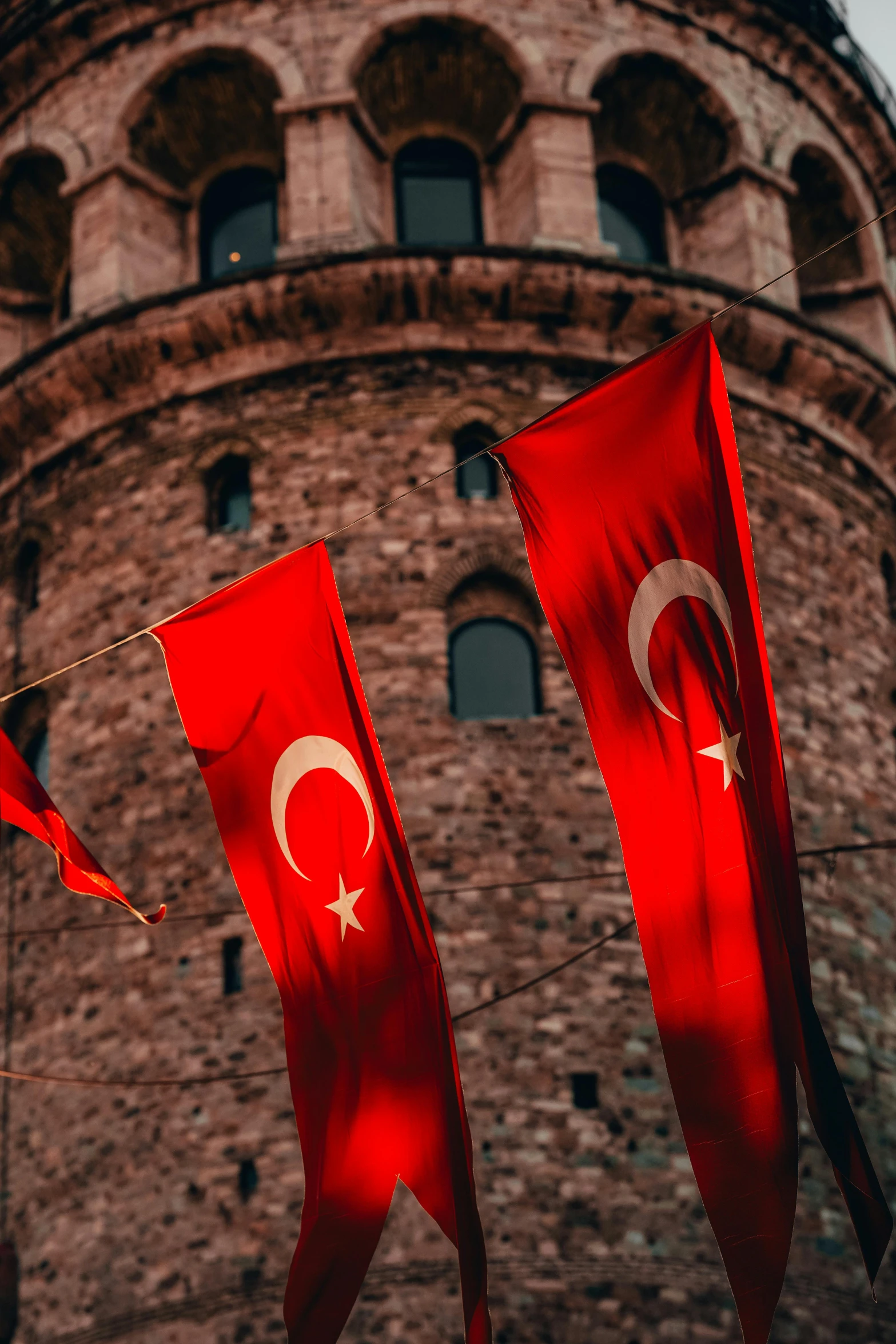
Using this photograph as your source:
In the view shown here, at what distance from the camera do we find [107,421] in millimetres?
20125

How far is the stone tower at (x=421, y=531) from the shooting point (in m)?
15.2

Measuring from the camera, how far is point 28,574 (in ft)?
66.6

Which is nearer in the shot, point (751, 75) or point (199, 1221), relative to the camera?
point (199, 1221)

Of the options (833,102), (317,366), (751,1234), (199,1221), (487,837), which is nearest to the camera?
(751,1234)

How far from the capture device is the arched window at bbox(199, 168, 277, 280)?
21.7m

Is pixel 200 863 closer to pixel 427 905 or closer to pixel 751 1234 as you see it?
pixel 427 905

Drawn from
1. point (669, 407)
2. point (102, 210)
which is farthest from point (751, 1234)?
point (102, 210)

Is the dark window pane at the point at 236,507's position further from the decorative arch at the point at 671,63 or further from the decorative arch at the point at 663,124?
the decorative arch at the point at 663,124

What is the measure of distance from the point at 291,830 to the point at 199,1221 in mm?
5245

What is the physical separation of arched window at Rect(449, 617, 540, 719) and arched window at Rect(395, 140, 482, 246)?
5.15 metres

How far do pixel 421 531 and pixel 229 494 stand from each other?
2208mm

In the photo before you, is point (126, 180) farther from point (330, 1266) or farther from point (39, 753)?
point (330, 1266)

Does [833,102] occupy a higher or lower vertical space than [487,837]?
higher

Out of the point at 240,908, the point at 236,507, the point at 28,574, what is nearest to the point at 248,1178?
the point at 240,908
